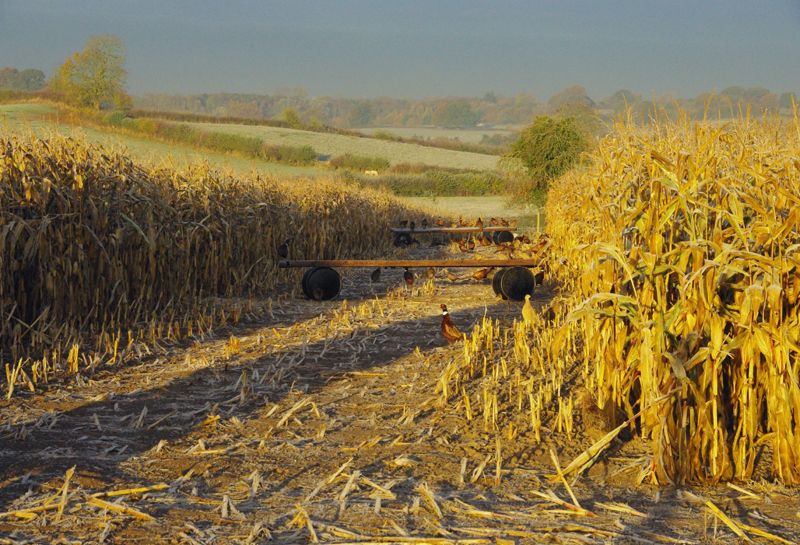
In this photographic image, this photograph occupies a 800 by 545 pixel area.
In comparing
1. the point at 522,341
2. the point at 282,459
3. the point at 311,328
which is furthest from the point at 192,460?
the point at 311,328

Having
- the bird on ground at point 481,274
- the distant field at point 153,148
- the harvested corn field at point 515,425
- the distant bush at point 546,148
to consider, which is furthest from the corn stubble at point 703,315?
the distant bush at point 546,148

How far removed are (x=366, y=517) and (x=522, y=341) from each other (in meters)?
3.77

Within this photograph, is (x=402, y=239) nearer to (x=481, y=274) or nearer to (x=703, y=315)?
(x=481, y=274)

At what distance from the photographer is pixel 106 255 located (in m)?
8.88

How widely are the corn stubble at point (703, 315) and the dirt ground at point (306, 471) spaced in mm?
224

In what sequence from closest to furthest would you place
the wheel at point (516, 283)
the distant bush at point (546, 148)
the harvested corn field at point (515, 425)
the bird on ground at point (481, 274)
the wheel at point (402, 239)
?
the harvested corn field at point (515, 425)
the wheel at point (516, 283)
the bird on ground at point (481, 274)
the wheel at point (402, 239)
the distant bush at point (546, 148)

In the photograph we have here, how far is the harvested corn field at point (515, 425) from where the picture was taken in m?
4.12

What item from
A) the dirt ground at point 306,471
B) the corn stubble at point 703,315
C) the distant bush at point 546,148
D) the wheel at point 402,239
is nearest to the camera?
the dirt ground at point 306,471

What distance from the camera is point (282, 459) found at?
5.08 meters

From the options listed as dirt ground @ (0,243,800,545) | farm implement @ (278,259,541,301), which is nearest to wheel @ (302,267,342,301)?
farm implement @ (278,259,541,301)

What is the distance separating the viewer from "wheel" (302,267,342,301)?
38.4 ft

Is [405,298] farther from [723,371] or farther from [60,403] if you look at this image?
[723,371]

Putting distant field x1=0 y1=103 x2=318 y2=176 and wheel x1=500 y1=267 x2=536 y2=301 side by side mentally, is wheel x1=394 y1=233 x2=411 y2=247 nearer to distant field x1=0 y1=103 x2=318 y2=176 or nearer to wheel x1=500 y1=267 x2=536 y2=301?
distant field x1=0 y1=103 x2=318 y2=176

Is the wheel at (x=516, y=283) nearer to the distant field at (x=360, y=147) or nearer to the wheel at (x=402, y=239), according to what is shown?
the wheel at (x=402, y=239)
